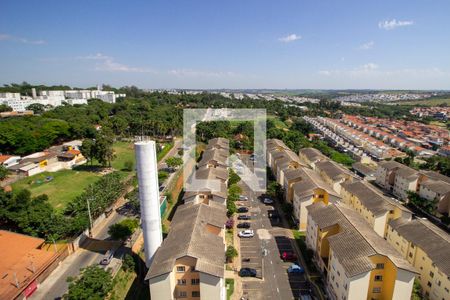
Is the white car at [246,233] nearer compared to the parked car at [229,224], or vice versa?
the white car at [246,233]

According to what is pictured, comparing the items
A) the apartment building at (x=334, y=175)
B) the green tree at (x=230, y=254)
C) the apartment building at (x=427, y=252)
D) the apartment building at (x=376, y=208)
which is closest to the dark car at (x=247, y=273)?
the green tree at (x=230, y=254)

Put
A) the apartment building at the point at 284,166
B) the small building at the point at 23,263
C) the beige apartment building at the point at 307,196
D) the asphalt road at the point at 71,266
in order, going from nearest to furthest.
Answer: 1. the small building at the point at 23,263
2. the asphalt road at the point at 71,266
3. the beige apartment building at the point at 307,196
4. the apartment building at the point at 284,166

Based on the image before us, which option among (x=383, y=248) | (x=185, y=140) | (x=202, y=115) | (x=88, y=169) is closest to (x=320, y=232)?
(x=383, y=248)

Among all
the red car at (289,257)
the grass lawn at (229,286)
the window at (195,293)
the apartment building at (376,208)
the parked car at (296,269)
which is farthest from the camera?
the apartment building at (376,208)

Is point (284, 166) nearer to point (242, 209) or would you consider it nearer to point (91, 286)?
point (242, 209)

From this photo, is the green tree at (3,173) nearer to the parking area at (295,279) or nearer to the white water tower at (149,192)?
the white water tower at (149,192)

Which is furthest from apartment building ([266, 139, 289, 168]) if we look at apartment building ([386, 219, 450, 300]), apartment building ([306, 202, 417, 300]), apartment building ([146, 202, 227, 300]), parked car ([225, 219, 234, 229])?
apartment building ([146, 202, 227, 300])
